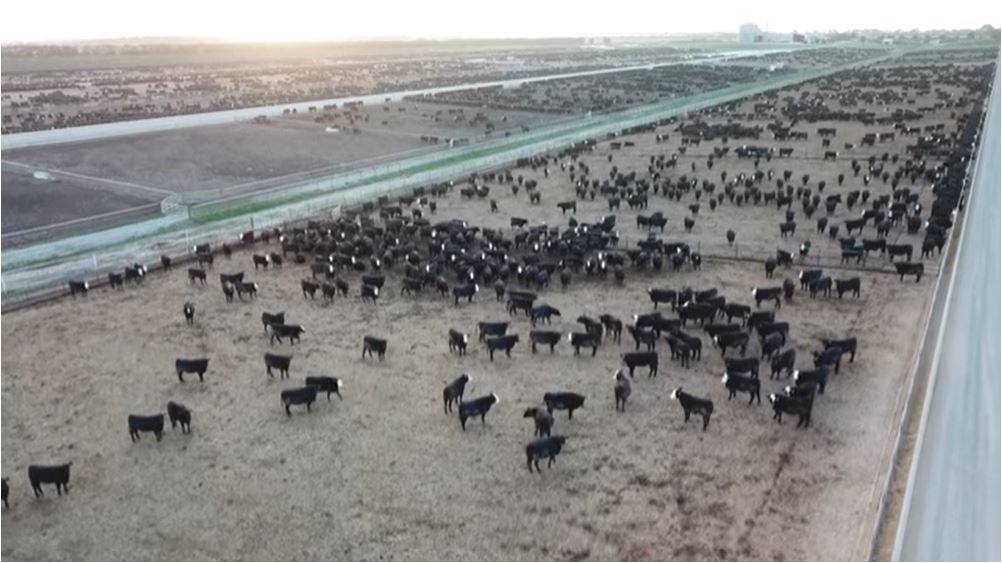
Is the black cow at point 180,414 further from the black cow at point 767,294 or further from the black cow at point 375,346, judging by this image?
the black cow at point 767,294

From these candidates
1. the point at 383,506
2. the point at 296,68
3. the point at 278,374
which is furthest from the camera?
the point at 296,68

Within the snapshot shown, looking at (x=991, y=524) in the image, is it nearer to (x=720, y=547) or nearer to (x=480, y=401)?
(x=720, y=547)

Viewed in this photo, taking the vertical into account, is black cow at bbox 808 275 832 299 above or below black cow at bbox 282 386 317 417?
above

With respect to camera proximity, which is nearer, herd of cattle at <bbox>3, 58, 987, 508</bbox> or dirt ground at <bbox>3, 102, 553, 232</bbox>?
herd of cattle at <bbox>3, 58, 987, 508</bbox>

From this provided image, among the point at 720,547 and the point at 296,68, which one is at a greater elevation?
the point at 296,68

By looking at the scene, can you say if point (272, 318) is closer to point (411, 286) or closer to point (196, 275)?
point (411, 286)

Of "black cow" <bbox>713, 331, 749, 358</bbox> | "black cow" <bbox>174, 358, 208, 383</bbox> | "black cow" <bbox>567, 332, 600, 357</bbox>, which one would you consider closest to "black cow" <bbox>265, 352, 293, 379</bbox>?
"black cow" <bbox>174, 358, 208, 383</bbox>

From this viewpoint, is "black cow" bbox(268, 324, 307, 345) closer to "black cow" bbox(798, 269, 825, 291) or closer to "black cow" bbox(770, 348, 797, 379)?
"black cow" bbox(770, 348, 797, 379)

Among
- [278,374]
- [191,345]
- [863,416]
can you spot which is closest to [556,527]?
[863,416]
